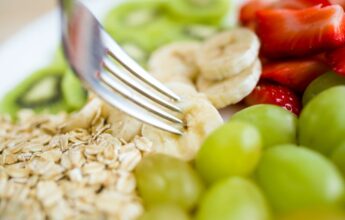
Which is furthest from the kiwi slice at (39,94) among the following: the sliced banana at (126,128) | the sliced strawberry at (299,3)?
the sliced strawberry at (299,3)

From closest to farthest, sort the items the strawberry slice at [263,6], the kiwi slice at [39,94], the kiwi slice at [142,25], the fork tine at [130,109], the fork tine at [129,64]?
1. the fork tine at [130,109]
2. the fork tine at [129,64]
3. the strawberry slice at [263,6]
4. the kiwi slice at [39,94]
5. the kiwi slice at [142,25]

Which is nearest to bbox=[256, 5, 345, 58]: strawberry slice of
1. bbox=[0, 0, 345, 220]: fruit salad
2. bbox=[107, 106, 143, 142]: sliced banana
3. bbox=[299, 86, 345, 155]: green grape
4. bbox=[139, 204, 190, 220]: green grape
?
bbox=[0, 0, 345, 220]: fruit salad

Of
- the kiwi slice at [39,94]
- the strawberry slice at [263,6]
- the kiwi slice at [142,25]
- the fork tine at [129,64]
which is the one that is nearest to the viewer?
the fork tine at [129,64]

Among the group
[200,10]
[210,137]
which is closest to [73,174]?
[210,137]

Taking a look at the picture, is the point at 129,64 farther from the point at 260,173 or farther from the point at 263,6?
the point at 263,6

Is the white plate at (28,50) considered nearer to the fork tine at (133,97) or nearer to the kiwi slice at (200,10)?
the kiwi slice at (200,10)

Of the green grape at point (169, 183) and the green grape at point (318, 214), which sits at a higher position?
the green grape at point (169, 183)

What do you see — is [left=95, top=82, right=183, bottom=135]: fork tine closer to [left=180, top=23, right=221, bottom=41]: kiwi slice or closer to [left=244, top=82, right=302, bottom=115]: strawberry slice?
[left=244, top=82, right=302, bottom=115]: strawberry slice
